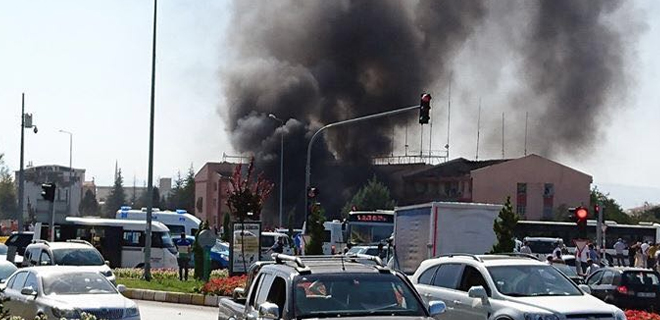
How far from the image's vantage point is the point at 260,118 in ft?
261

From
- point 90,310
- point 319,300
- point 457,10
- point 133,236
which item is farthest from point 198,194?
point 319,300

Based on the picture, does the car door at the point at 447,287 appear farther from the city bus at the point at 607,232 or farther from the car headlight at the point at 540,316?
the city bus at the point at 607,232

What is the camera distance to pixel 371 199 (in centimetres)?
7838

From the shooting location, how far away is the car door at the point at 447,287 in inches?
532

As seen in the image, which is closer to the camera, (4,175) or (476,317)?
(476,317)

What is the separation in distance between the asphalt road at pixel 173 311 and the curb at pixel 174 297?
0.42 metres

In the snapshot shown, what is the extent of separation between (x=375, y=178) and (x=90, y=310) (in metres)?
67.1

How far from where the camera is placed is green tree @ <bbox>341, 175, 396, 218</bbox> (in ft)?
253

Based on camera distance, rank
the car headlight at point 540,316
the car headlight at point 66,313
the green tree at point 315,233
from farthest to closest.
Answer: the green tree at point 315,233 → the car headlight at point 66,313 → the car headlight at point 540,316

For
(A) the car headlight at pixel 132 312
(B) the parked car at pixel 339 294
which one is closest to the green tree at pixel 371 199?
(A) the car headlight at pixel 132 312

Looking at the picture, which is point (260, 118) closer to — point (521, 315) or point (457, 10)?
point (457, 10)

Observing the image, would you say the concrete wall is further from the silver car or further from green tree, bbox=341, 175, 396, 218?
the silver car

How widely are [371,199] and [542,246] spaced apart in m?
33.6

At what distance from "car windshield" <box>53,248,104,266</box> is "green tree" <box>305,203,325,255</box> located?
851cm
